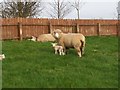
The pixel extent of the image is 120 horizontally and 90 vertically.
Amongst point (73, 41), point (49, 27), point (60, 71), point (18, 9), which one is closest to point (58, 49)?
point (73, 41)

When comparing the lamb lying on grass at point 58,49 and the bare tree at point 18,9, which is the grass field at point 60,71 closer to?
the lamb lying on grass at point 58,49

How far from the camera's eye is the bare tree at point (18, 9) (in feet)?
131

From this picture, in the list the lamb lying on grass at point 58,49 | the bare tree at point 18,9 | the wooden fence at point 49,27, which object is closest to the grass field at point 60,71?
the lamb lying on grass at point 58,49

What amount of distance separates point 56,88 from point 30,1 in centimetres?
3496

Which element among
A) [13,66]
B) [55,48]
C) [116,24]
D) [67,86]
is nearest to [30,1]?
[116,24]

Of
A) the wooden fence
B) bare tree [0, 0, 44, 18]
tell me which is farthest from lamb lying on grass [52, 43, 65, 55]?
bare tree [0, 0, 44, 18]

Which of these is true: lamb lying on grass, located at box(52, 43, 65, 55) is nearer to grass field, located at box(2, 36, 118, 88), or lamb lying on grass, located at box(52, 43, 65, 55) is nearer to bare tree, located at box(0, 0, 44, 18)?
grass field, located at box(2, 36, 118, 88)

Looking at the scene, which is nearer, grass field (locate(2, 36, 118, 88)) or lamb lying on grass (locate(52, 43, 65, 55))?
grass field (locate(2, 36, 118, 88))

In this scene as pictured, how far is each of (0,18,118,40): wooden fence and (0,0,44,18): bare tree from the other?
14.4 meters

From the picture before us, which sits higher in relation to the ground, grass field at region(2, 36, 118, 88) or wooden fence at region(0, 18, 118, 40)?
wooden fence at region(0, 18, 118, 40)

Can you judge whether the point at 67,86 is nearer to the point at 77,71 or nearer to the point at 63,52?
the point at 77,71

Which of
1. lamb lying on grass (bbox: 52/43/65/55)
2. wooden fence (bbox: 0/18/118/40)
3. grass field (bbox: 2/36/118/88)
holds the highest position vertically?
wooden fence (bbox: 0/18/118/40)

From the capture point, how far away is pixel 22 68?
431 inches

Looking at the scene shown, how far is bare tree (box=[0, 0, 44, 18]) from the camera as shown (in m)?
39.9
